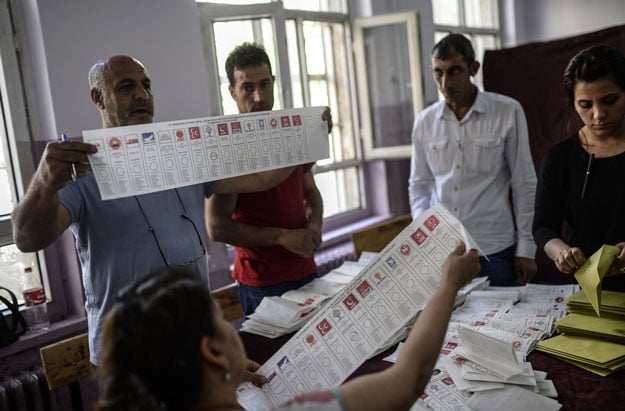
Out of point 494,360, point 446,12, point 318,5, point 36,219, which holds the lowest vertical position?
point 494,360

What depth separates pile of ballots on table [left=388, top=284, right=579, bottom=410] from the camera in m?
1.31

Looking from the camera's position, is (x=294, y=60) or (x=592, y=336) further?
(x=294, y=60)

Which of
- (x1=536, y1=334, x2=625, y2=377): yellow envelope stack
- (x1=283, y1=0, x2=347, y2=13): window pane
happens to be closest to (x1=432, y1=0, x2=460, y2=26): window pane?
(x1=283, y1=0, x2=347, y2=13): window pane

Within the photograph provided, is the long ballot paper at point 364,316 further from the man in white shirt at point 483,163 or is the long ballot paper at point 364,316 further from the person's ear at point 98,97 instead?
the man in white shirt at point 483,163

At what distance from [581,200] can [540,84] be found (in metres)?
2.55

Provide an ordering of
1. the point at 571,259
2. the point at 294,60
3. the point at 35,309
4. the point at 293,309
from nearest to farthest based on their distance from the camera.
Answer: the point at 571,259 → the point at 293,309 → the point at 35,309 → the point at 294,60

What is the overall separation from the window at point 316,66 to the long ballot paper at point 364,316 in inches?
77.5

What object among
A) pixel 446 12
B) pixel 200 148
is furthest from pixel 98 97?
pixel 446 12

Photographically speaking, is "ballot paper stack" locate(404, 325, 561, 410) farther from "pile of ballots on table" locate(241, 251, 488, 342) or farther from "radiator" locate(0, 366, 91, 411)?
"radiator" locate(0, 366, 91, 411)

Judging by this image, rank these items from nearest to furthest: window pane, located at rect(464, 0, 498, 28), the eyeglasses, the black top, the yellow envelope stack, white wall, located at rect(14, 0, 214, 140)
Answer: the yellow envelope stack
the eyeglasses
the black top
white wall, located at rect(14, 0, 214, 140)
window pane, located at rect(464, 0, 498, 28)

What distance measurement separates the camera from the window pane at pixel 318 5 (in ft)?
12.8

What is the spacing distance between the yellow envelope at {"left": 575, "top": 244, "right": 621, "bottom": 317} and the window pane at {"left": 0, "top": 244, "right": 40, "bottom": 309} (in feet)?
7.84

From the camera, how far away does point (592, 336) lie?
4.99ft

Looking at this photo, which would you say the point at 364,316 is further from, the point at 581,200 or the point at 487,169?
the point at 487,169
